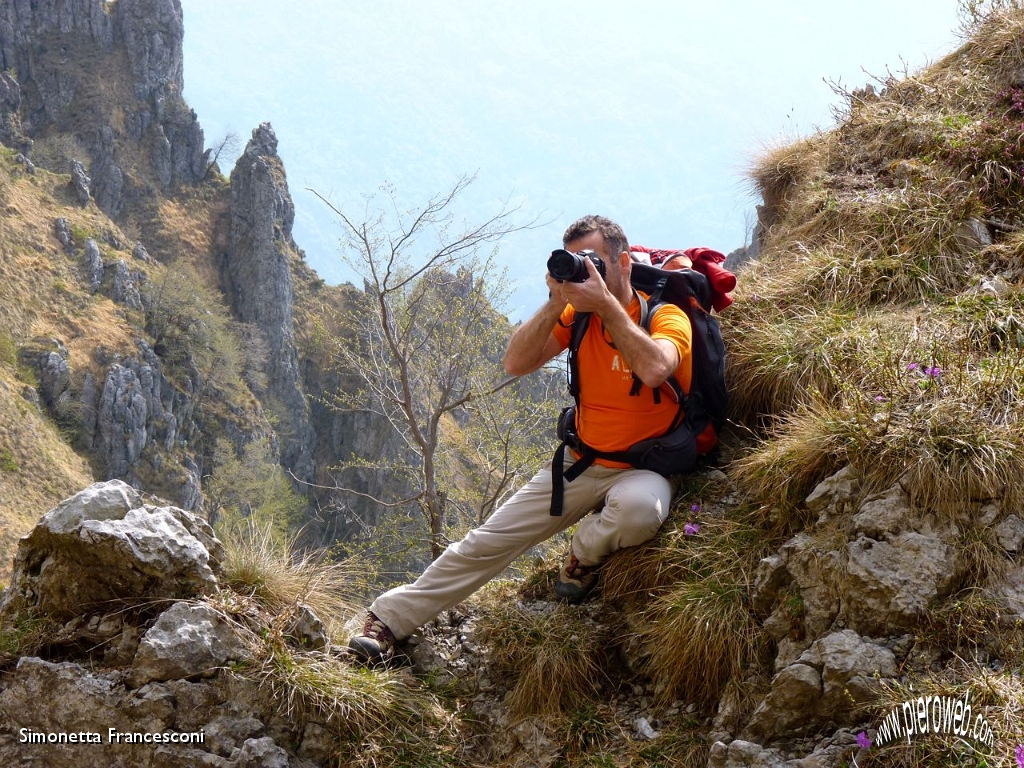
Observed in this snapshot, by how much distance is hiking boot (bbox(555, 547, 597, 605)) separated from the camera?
180 inches

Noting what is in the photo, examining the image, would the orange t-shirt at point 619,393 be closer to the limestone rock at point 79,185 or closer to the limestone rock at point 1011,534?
the limestone rock at point 1011,534

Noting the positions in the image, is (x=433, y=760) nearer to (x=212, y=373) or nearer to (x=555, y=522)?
(x=555, y=522)

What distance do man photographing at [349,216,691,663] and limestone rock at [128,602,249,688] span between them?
0.65 metres

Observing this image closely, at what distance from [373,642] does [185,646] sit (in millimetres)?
919

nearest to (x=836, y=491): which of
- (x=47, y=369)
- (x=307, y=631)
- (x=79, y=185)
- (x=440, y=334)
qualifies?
(x=307, y=631)

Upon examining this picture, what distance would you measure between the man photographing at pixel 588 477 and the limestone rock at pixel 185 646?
65 cm

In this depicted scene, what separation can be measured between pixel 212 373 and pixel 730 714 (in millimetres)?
59502

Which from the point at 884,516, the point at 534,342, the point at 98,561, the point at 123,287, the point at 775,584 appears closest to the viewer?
the point at 884,516

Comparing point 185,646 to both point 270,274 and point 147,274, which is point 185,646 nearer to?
point 147,274

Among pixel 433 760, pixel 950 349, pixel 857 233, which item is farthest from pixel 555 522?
pixel 857 233

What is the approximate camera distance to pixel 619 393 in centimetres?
426

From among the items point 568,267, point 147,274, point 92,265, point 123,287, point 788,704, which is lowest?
point 788,704

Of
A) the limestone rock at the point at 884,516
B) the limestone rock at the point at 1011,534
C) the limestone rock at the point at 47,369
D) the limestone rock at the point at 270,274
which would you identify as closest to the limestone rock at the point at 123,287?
the limestone rock at the point at 47,369

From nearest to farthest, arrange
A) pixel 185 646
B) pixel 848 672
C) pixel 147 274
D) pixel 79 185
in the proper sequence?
pixel 848 672 → pixel 185 646 → pixel 147 274 → pixel 79 185
